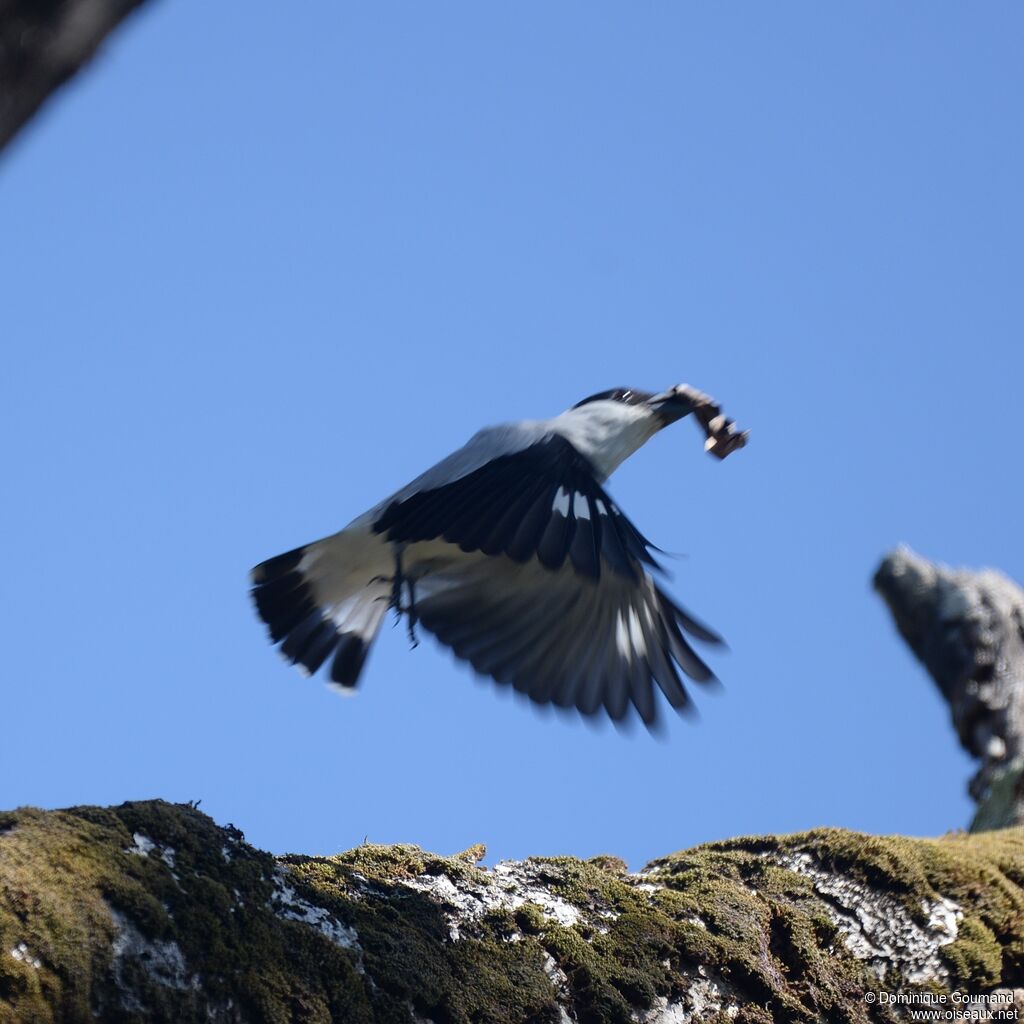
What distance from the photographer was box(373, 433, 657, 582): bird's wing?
4035 millimetres

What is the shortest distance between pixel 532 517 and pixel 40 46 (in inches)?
131

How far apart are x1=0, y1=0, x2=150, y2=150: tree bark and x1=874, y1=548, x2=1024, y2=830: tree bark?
4.51 meters

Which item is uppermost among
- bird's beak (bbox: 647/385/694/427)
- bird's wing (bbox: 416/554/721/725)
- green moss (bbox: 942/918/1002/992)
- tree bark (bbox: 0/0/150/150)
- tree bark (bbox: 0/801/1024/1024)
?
bird's beak (bbox: 647/385/694/427)

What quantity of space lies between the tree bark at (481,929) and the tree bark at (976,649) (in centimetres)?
126

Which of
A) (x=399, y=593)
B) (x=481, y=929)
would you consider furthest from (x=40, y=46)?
(x=399, y=593)

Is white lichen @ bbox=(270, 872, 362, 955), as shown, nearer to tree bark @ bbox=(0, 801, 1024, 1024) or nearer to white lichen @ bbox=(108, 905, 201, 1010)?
tree bark @ bbox=(0, 801, 1024, 1024)

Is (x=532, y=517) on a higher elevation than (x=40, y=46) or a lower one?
higher

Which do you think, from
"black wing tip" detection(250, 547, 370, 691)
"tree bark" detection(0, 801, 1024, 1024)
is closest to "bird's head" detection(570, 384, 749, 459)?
"black wing tip" detection(250, 547, 370, 691)

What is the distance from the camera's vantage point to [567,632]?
4.43 meters

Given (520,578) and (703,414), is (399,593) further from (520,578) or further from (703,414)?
(703,414)

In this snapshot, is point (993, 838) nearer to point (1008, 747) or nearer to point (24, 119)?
point (1008, 747)

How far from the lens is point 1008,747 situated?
4.93 m

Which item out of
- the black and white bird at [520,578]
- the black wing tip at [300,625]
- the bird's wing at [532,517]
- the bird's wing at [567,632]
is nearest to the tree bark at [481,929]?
the bird's wing at [567,632]

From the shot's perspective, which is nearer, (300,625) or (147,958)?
(147,958)
